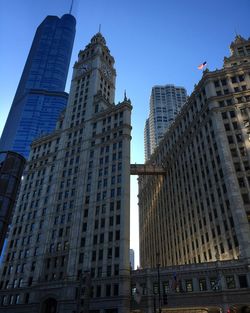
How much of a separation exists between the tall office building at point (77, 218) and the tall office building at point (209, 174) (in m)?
19.3

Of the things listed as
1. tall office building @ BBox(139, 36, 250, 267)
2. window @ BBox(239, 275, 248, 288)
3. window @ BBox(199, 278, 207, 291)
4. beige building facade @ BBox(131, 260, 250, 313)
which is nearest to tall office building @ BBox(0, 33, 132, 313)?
beige building facade @ BBox(131, 260, 250, 313)

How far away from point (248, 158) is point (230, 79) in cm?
2619

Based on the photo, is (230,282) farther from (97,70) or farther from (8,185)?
(97,70)

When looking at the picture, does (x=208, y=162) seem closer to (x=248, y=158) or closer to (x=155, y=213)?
(x=248, y=158)

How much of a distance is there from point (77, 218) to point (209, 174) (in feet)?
113

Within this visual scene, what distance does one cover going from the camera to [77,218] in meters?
77.3

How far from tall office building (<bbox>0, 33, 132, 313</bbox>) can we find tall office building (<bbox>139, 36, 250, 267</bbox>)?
1925 cm

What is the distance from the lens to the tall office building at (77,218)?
216 feet

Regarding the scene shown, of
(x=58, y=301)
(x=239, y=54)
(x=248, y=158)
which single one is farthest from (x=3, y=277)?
(x=239, y=54)

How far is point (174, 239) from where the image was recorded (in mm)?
94000

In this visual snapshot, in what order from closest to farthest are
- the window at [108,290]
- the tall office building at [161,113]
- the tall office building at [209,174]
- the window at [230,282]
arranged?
1. the window at [230,282]
2. the window at [108,290]
3. the tall office building at [209,174]
4. the tall office building at [161,113]

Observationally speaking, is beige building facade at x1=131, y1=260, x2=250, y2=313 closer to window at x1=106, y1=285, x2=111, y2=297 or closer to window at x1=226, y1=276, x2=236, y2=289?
window at x1=226, y1=276, x2=236, y2=289

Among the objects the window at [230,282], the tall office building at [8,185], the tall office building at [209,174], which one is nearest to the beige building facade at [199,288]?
the window at [230,282]

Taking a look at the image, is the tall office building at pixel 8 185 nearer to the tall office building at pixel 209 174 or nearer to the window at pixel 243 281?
the window at pixel 243 281
